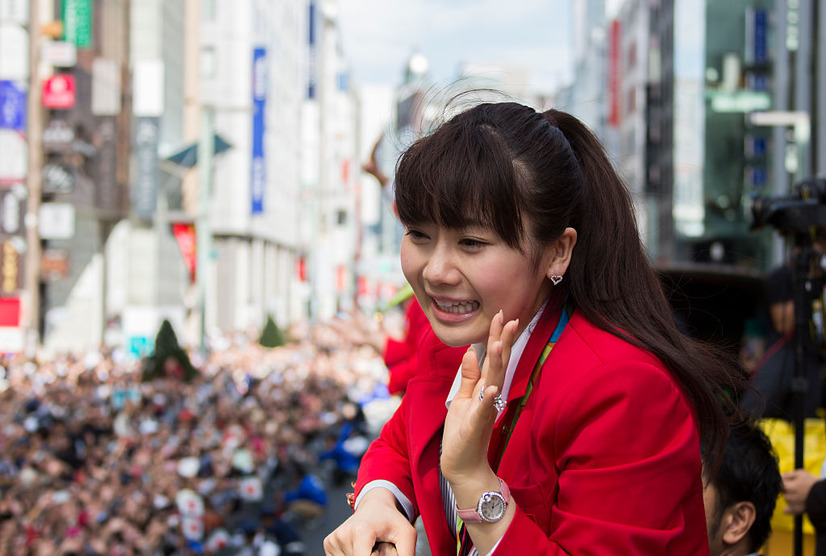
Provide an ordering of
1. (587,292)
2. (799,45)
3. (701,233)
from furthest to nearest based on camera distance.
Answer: (701,233)
(799,45)
(587,292)

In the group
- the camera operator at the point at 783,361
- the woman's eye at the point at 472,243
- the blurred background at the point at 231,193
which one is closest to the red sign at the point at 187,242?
the blurred background at the point at 231,193

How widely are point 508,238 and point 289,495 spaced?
34.5 ft

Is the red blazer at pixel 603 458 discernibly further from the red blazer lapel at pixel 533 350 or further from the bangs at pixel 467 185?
the bangs at pixel 467 185

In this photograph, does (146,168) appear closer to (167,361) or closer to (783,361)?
(167,361)

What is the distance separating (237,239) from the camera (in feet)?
129

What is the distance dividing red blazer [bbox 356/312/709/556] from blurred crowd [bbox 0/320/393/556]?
12.0ft

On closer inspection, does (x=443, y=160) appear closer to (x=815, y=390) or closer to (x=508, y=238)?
(x=508, y=238)

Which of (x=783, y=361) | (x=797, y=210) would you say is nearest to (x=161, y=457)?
(x=783, y=361)

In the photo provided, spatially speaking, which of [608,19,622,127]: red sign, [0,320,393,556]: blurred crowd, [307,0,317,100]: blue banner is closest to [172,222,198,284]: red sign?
[0,320,393,556]: blurred crowd

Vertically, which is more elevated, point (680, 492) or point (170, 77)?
point (170, 77)

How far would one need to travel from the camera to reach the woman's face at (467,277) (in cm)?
152

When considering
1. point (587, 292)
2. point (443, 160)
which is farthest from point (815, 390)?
point (443, 160)

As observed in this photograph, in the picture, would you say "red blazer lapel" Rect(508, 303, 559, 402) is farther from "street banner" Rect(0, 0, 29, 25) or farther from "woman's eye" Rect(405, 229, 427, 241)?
"street banner" Rect(0, 0, 29, 25)

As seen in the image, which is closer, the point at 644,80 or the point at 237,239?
the point at 237,239
